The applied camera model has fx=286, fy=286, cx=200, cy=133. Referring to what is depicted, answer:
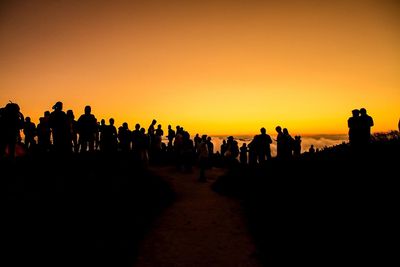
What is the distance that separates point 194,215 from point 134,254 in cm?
390

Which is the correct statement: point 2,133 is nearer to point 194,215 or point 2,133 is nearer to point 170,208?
point 170,208

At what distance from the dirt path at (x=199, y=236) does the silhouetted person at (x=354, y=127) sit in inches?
213

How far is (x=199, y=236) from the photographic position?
8898 millimetres

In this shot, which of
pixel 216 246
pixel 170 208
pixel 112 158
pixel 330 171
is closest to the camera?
pixel 216 246

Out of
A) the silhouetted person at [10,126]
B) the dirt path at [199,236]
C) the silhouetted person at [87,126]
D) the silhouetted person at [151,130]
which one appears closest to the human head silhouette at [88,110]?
the silhouetted person at [87,126]

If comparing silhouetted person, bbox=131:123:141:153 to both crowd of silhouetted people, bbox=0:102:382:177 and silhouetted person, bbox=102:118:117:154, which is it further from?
silhouetted person, bbox=102:118:117:154

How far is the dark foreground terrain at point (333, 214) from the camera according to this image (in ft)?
17.4

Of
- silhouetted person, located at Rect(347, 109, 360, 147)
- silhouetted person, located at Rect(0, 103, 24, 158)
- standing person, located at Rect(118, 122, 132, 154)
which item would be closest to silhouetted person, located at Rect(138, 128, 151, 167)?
standing person, located at Rect(118, 122, 132, 154)

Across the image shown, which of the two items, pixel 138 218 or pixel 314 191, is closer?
pixel 314 191

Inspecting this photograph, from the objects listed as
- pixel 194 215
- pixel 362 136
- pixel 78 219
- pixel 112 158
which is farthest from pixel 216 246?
pixel 112 158

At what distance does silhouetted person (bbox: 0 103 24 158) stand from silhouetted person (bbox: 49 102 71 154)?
1101mm

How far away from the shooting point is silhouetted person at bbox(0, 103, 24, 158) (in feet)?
34.2

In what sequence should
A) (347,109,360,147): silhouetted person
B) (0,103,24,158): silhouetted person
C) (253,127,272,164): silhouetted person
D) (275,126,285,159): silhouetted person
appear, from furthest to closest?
(253,127,272,164): silhouetted person
(275,126,285,159): silhouetted person
(347,109,360,147): silhouetted person
(0,103,24,158): silhouetted person

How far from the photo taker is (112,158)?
16016mm
